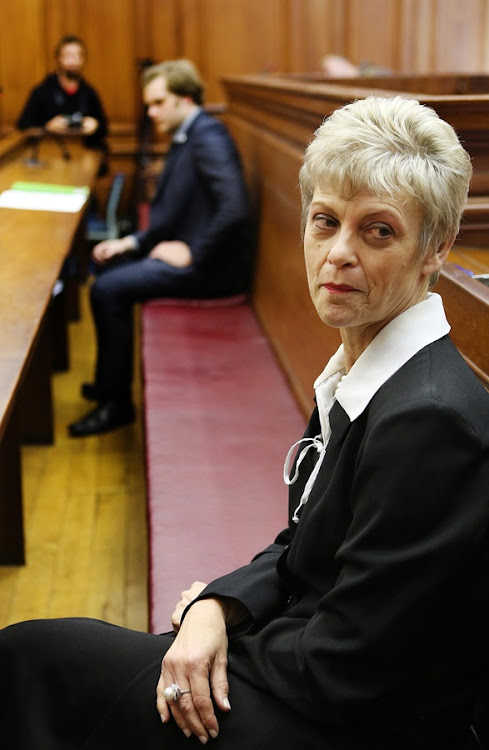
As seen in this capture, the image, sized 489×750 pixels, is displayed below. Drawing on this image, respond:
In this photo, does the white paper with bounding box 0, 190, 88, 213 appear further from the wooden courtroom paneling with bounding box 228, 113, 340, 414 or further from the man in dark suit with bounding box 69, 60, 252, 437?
the wooden courtroom paneling with bounding box 228, 113, 340, 414

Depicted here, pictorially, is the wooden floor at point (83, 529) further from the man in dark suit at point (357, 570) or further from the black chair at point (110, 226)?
the black chair at point (110, 226)

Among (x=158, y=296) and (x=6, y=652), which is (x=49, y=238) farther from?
(x=6, y=652)

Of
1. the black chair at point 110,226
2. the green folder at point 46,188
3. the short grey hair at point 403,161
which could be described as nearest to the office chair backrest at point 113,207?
the black chair at point 110,226

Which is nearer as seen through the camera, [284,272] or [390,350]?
[390,350]

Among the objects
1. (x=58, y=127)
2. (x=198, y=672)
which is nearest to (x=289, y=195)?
(x=198, y=672)

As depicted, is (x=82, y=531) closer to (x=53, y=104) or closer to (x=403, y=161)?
(x=403, y=161)

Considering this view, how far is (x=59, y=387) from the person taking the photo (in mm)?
4914

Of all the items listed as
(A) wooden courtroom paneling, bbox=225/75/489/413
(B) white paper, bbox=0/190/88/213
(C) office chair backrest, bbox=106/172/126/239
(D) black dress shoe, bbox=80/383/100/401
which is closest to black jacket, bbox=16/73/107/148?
(C) office chair backrest, bbox=106/172/126/239

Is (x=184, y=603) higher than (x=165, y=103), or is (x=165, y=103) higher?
(x=165, y=103)

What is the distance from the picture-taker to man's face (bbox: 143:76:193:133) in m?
4.63

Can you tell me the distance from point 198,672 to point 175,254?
323cm

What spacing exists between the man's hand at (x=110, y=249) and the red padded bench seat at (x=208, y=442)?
0.52 meters

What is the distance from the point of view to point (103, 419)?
4.32 metres

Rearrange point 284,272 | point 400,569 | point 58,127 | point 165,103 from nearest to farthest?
point 400,569 → point 284,272 → point 165,103 → point 58,127
